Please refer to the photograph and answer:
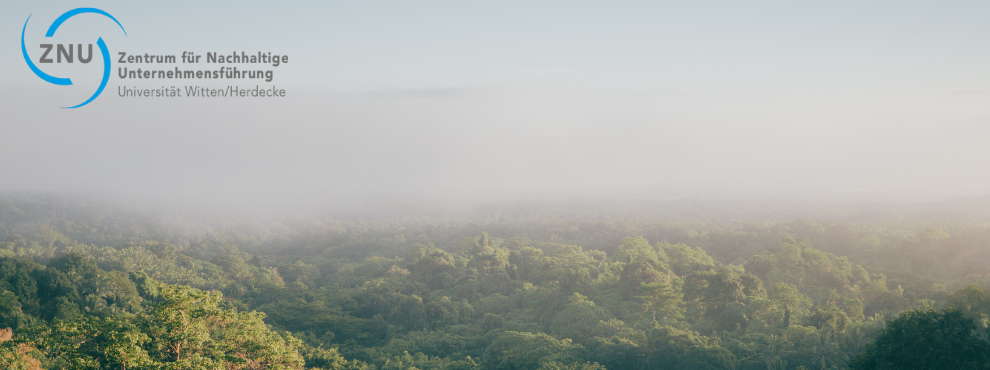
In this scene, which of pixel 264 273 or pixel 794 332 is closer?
pixel 794 332

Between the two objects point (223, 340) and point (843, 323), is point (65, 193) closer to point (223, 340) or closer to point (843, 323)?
point (223, 340)

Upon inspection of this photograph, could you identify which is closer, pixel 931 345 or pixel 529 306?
pixel 931 345

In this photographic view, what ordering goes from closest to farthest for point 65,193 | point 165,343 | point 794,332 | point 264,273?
point 165,343
point 794,332
point 264,273
point 65,193

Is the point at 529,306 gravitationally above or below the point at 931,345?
below

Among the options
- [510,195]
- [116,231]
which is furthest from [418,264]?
[510,195]
